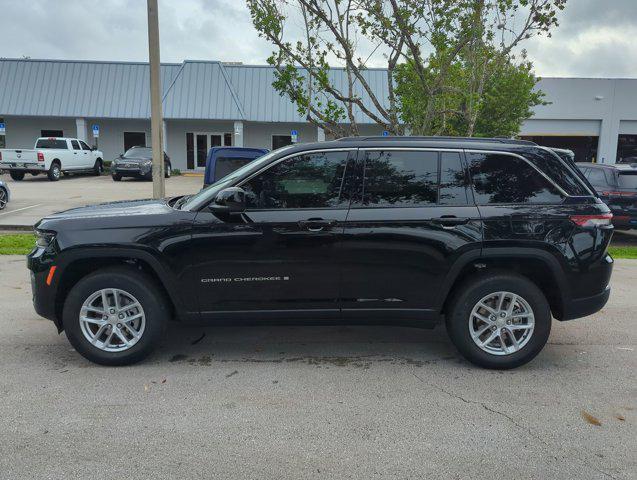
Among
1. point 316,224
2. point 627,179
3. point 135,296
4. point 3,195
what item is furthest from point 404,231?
point 3,195

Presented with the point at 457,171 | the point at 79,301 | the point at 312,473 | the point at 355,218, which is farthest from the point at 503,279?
the point at 79,301

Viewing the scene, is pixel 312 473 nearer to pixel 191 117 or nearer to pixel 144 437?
pixel 144 437

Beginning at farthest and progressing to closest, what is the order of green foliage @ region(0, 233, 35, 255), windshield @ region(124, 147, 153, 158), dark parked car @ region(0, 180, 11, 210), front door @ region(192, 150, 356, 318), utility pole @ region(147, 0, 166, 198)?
windshield @ region(124, 147, 153, 158)
dark parked car @ region(0, 180, 11, 210)
utility pole @ region(147, 0, 166, 198)
green foliage @ region(0, 233, 35, 255)
front door @ region(192, 150, 356, 318)

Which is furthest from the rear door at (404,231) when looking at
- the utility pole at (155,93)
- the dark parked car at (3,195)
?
the dark parked car at (3,195)

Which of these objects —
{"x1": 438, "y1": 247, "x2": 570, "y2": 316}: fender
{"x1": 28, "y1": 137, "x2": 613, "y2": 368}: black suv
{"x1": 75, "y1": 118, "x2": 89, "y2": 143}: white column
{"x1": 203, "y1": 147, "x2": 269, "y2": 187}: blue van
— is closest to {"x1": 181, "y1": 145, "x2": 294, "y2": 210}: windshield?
{"x1": 28, "y1": 137, "x2": 613, "y2": 368}: black suv

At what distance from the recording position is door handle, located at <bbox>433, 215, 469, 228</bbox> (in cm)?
443

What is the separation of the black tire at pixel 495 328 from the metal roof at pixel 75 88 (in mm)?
28497

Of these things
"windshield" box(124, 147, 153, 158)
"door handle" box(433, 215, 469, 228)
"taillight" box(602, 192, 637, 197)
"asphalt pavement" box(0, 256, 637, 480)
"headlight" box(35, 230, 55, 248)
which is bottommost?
"asphalt pavement" box(0, 256, 637, 480)

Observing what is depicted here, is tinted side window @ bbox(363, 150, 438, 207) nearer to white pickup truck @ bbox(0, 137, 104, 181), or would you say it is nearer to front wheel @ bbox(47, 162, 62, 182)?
white pickup truck @ bbox(0, 137, 104, 181)

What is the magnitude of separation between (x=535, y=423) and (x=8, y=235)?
11.2 m

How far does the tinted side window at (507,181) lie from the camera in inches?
179

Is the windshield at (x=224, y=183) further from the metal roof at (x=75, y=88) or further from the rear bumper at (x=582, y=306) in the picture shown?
the metal roof at (x=75, y=88)

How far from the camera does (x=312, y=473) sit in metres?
3.06

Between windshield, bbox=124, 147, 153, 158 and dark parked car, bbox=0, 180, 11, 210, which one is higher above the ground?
windshield, bbox=124, 147, 153, 158
